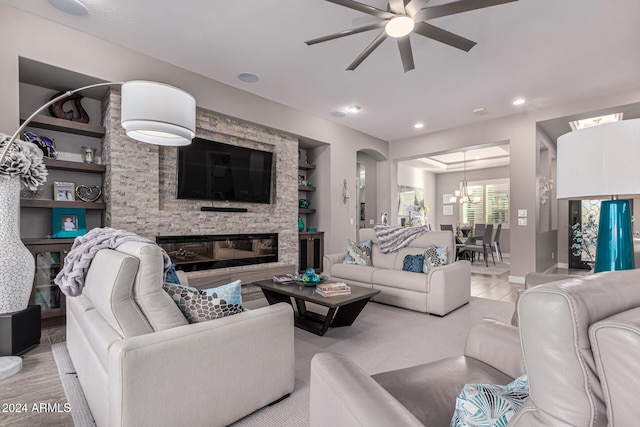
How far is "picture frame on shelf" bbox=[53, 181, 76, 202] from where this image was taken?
130 inches

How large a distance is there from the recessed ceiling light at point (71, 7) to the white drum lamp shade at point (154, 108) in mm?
967

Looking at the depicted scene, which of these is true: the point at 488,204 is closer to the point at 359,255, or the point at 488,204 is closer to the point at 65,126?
the point at 359,255

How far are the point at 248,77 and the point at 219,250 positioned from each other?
94.1 inches

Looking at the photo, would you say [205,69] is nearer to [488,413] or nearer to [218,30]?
[218,30]

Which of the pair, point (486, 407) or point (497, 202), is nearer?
point (486, 407)

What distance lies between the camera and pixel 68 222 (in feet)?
11.1

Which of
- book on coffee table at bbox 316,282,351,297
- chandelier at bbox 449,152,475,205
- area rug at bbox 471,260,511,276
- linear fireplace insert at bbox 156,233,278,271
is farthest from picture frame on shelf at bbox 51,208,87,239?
chandelier at bbox 449,152,475,205

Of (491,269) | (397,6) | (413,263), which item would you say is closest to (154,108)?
(397,6)

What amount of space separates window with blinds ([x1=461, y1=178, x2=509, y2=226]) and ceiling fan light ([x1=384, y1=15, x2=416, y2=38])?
805 cm

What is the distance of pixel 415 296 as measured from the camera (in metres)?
3.63

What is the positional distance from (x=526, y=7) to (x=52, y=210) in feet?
16.5

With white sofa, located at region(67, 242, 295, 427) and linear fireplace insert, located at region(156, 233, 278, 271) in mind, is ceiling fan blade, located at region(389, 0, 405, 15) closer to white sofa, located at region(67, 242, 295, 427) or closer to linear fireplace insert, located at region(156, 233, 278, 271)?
white sofa, located at region(67, 242, 295, 427)

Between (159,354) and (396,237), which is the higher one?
(396,237)

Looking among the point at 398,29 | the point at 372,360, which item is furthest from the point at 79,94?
the point at 372,360
